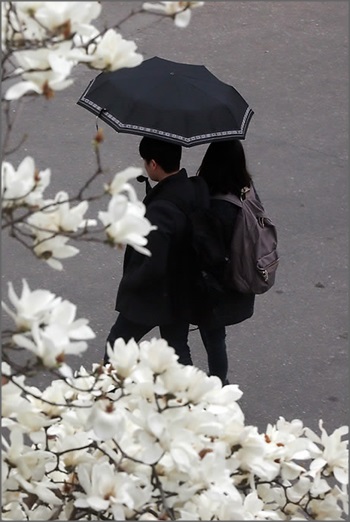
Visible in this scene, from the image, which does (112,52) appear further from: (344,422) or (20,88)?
(344,422)

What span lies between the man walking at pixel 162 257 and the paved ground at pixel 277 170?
86cm

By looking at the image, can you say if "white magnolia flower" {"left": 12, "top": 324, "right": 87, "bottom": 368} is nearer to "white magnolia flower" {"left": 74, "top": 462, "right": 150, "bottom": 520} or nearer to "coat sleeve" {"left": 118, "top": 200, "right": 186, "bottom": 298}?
"white magnolia flower" {"left": 74, "top": 462, "right": 150, "bottom": 520}

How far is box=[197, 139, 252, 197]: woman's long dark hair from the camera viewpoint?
368 centimetres

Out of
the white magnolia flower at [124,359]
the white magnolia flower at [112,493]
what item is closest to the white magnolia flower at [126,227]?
the white magnolia flower at [124,359]

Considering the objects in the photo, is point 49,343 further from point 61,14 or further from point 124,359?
point 61,14

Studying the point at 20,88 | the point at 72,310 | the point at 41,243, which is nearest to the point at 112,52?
the point at 20,88

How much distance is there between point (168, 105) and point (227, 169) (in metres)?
0.30

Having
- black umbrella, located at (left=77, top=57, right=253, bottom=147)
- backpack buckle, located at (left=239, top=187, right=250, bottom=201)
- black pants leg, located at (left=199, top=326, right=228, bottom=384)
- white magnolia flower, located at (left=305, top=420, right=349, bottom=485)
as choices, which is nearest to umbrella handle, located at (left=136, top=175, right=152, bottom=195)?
black umbrella, located at (left=77, top=57, right=253, bottom=147)

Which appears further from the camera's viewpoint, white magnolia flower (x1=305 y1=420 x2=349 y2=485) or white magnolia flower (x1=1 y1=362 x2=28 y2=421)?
white magnolia flower (x1=305 y1=420 x2=349 y2=485)

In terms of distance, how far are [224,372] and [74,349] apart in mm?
2459

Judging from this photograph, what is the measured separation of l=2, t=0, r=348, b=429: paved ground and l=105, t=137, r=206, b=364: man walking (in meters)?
0.86

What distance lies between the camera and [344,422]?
14.5ft

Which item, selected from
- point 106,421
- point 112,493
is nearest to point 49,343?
point 106,421

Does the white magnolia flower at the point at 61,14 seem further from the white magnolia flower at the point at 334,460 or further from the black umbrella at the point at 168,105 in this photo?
the black umbrella at the point at 168,105
